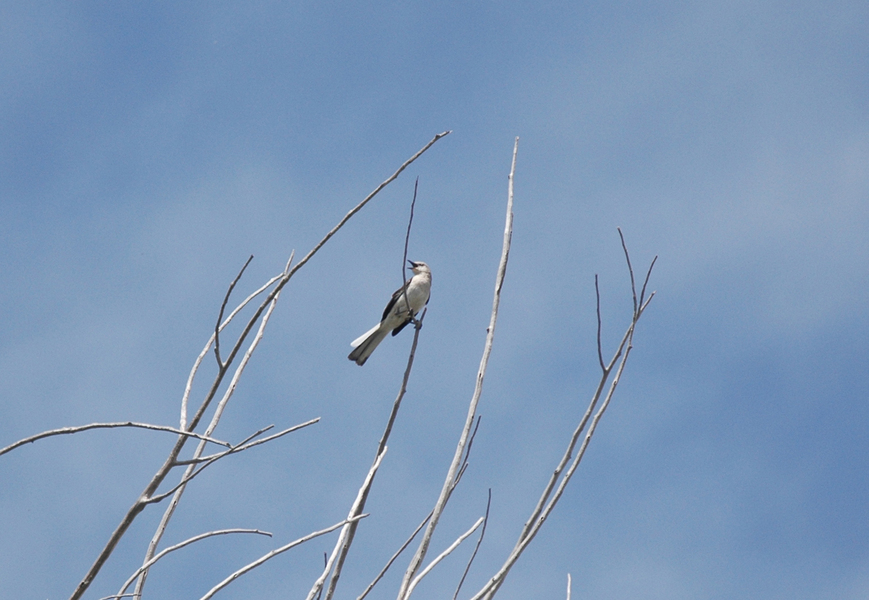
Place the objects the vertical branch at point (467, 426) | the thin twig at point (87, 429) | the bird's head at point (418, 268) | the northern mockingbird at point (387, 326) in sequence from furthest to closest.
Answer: the bird's head at point (418, 268) < the northern mockingbird at point (387, 326) < the vertical branch at point (467, 426) < the thin twig at point (87, 429)

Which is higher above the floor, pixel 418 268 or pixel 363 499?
pixel 418 268

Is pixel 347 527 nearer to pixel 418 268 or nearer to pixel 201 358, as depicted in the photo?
pixel 201 358

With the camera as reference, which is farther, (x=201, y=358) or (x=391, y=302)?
(x=391, y=302)

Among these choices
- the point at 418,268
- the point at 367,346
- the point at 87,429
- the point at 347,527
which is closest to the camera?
the point at 87,429

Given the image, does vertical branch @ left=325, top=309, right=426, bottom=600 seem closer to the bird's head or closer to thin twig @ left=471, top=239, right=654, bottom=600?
thin twig @ left=471, top=239, right=654, bottom=600

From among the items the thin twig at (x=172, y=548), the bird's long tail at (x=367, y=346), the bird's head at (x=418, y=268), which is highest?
the bird's head at (x=418, y=268)

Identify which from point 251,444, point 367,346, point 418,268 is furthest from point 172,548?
point 418,268

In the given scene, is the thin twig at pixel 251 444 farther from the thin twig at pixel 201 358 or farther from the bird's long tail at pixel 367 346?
the bird's long tail at pixel 367 346

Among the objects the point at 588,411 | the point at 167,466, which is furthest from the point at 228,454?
the point at 588,411

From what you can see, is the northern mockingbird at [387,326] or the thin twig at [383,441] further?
the northern mockingbird at [387,326]

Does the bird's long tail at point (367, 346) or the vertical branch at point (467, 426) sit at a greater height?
the bird's long tail at point (367, 346)

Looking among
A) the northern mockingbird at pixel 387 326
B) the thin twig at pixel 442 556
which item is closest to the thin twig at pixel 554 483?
the thin twig at pixel 442 556

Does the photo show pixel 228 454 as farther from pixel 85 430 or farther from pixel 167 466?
pixel 85 430

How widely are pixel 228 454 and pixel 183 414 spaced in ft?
1.53
